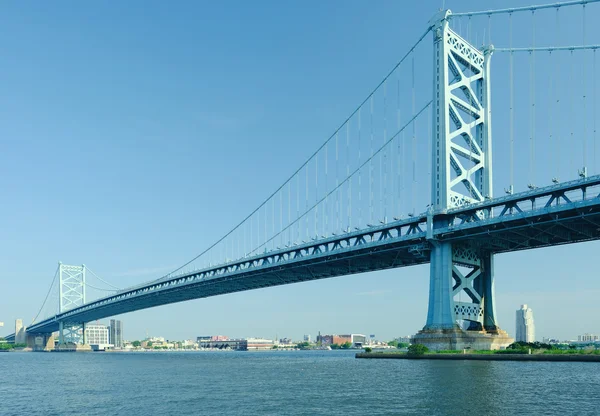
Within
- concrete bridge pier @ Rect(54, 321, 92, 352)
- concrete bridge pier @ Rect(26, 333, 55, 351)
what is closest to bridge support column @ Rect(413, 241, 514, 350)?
concrete bridge pier @ Rect(54, 321, 92, 352)

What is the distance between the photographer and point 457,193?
61781 millimetres

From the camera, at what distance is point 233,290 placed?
10250 cm

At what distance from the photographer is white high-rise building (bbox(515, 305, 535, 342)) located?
131 metres

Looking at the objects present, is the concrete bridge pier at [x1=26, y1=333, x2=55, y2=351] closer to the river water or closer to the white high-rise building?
the white high-rise building

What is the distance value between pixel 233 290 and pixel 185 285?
7670mm

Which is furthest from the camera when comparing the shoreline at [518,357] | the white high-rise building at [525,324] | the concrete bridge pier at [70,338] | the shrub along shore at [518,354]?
the concrete bridge pier at [70,338]

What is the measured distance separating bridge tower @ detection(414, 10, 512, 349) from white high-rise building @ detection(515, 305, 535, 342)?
237 feet

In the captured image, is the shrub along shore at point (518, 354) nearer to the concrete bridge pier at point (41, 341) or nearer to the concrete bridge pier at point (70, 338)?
the concrete bridge pier at point (70, 338)

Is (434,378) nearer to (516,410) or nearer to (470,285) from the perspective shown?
(516,410)

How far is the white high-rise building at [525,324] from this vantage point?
5160 inches

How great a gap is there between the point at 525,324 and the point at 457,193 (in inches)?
3278

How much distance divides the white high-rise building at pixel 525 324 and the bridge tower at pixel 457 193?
72.2 metres

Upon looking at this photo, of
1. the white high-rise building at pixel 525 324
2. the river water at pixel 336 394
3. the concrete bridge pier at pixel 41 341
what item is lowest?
the concrete bridge pier at pixel 41 341

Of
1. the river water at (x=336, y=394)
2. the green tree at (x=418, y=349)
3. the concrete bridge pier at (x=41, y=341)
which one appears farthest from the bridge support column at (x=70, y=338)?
the river water at (x=336, y=394)
